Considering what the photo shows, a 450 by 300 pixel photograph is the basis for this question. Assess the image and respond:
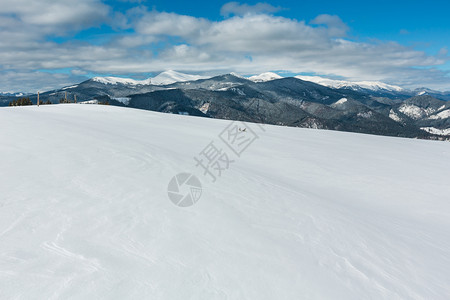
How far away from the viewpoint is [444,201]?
9.66m

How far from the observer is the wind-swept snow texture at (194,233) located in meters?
3.81

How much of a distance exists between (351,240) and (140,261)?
170 inches

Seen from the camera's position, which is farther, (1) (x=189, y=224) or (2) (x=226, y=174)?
(2) (x=226, y=174)

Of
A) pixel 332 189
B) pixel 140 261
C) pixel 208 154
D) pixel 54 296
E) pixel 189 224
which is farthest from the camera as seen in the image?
pixel 208 154

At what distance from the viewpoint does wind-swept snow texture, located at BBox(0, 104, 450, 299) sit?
3.81m

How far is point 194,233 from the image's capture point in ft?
16.9

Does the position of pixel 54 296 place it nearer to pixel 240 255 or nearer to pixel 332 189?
pixel 240 255

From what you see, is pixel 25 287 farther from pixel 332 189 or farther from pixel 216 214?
pixel 332 189

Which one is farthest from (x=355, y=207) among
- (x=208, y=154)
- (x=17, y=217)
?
(x=17, y=217)

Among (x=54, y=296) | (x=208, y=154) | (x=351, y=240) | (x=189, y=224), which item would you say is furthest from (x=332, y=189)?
(x=54, y=296)

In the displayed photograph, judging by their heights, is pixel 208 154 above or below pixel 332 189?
above

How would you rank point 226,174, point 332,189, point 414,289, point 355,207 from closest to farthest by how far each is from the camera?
point 414,289, point 355,207, point 226,174, point 332,189

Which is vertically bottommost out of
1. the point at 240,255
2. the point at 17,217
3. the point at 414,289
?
the point at 414,289

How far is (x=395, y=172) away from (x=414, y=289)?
9370 mm
